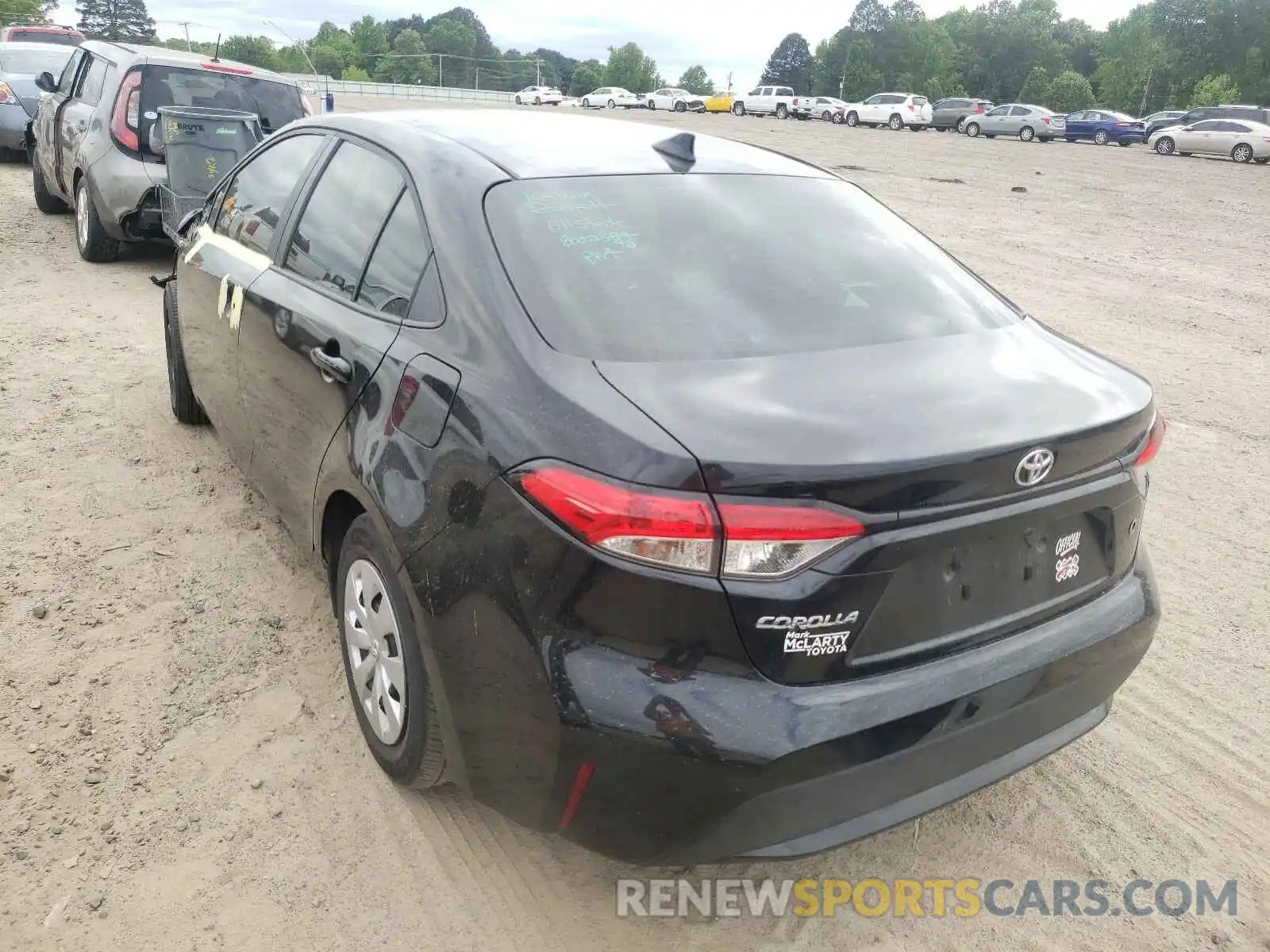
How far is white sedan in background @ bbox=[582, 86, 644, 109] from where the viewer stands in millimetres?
61594

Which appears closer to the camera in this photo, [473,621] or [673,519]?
[673,519]

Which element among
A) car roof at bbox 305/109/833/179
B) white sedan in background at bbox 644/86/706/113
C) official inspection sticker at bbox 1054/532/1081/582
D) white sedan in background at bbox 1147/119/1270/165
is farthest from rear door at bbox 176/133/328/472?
white sedan in background at bbox 644/86/706/113

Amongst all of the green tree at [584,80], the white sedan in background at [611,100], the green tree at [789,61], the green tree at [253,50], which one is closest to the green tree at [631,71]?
the green tree at [584,80]

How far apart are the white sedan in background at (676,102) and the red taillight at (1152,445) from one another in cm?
5765

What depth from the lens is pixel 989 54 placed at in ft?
316

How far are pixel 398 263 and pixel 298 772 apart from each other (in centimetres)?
144

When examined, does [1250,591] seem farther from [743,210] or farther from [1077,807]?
[743,210]

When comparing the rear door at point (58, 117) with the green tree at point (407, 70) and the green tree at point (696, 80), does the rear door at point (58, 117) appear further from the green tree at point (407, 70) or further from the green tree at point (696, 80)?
the green tree at point (696, 80)

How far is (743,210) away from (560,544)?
1.37m

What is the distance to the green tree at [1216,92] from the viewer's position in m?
62.8

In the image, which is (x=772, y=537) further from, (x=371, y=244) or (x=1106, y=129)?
(x=1106, y=129)

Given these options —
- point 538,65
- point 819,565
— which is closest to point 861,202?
point 819,565

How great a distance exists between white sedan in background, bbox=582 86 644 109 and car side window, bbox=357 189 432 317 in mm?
61630

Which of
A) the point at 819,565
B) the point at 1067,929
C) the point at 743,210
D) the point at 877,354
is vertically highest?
the point at 743,210
